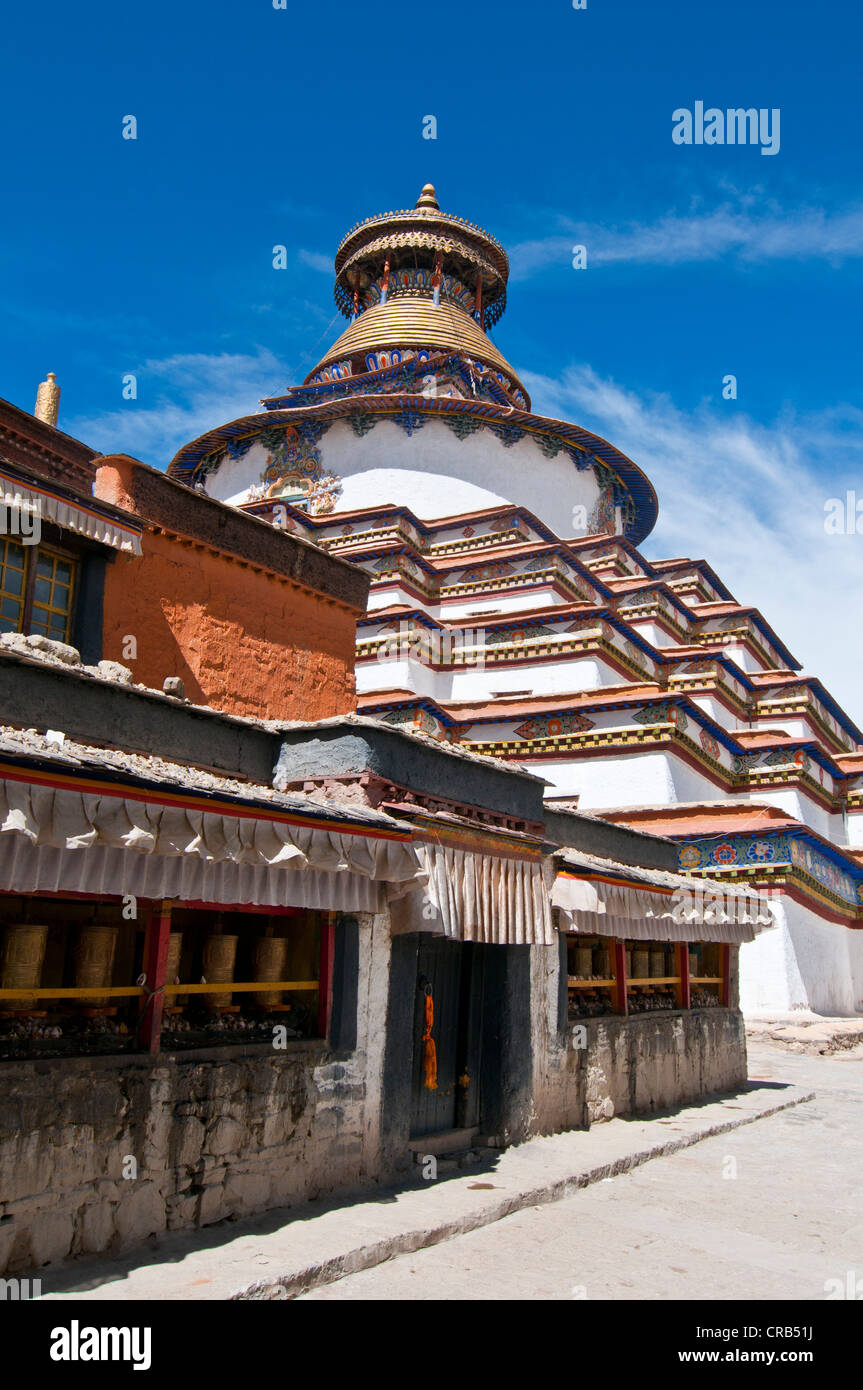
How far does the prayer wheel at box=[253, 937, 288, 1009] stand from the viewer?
20.6 ft

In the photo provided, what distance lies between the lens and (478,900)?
281 inches

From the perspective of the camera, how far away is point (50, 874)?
4465mm

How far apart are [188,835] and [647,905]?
5323 mm

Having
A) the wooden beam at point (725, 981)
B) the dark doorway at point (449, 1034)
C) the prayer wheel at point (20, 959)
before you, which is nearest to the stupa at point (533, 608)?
the wooden beam at point (725, 981)

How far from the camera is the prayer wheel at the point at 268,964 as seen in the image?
20.6 feet

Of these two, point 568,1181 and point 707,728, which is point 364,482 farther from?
point 568,1181

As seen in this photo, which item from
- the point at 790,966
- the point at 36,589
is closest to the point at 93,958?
the point at 36,589

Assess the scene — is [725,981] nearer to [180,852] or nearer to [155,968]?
[155,968]

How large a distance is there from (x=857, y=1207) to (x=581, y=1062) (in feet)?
8.11

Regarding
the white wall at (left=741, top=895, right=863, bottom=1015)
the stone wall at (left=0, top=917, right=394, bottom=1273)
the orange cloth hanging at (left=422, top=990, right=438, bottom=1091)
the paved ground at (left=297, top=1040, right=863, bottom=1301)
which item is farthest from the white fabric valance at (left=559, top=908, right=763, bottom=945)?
the white wall at (left=741, top=895, right=863, bottom=1015)

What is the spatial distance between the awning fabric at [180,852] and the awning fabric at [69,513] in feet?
11.7

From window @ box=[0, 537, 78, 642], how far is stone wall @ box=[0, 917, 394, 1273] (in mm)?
3362

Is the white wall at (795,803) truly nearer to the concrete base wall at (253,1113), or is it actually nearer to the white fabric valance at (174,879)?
the concrete base wall at (253,1113)
